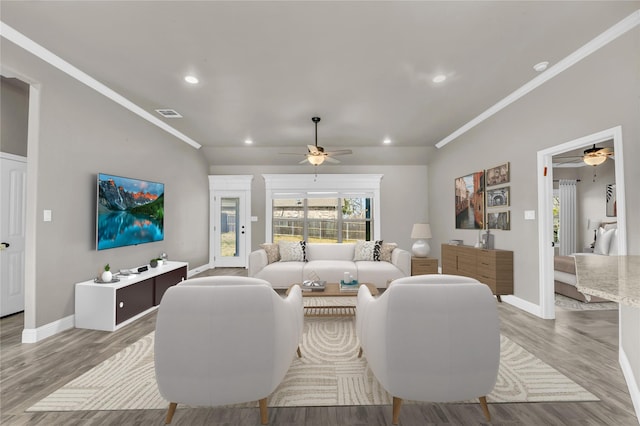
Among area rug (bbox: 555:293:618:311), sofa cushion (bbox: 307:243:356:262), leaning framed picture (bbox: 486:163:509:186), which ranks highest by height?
leaning framed picture (bbox: 486:163:509:186)

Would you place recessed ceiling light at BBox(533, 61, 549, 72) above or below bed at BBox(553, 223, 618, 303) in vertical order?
above

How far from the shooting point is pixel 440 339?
4.86 ft

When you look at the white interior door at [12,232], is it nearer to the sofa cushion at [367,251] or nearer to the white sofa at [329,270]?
the white sofa at [329,270]

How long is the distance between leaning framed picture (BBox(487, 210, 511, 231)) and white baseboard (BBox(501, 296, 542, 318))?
99 centimetres

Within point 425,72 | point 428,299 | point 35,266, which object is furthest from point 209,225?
point 428,299

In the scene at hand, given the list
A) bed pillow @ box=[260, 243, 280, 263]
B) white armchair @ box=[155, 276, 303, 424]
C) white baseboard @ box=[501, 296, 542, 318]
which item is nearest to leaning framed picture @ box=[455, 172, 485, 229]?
white baseboard @ box=[501, 296, 542, 318]

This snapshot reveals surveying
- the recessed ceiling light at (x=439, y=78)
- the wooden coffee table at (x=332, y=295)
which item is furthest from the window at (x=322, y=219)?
the recessed ceiling light at (x=439, y=78)

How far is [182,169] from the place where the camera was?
18.8 ft

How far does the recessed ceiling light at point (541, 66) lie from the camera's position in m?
3.01

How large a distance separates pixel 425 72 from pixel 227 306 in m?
3.20

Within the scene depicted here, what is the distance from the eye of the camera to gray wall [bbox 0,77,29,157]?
339 cm

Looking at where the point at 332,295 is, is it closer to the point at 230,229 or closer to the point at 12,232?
the point at 12,232

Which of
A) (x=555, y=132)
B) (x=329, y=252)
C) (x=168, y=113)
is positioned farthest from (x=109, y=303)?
(x=555, y=132)

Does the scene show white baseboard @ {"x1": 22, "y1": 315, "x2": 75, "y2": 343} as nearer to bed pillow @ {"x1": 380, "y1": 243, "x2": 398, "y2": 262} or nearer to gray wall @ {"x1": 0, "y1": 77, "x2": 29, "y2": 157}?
gray wall @ {"x1": 0, "y1": 77, "x2": 29, "y2": 157}
